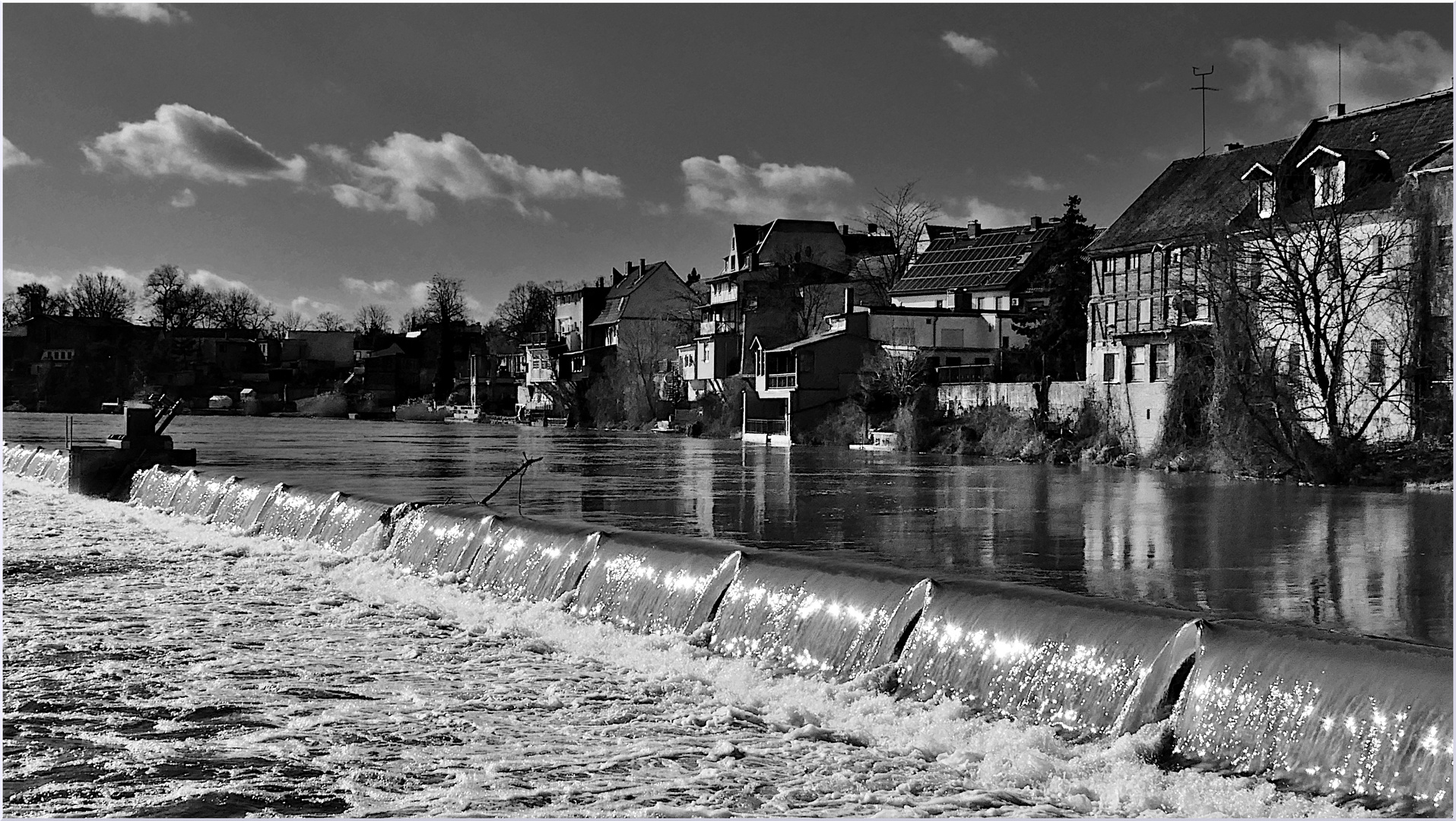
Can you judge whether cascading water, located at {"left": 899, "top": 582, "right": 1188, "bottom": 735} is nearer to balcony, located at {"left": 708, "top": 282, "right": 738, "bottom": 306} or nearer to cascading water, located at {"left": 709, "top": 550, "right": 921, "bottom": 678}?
cascading water, located at {"left": 709, "top": 550, "right": 921, "bottom": 678}

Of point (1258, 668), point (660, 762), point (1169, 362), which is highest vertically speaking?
point (1169, 362)

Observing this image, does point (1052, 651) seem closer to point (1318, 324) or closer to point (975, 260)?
point (1318, 324)

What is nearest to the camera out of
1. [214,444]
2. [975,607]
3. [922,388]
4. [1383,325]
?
[975,607]

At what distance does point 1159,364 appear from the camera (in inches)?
2023

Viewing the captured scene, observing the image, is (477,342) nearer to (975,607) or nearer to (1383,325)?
(1383,325)

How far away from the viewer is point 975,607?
10.1m

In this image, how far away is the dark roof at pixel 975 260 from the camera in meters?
73.0

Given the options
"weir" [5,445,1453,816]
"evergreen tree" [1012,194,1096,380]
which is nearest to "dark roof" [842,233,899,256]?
"evergreen tree" [1012,194,1096,380]

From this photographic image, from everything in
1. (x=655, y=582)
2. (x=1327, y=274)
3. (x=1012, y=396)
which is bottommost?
(x=655, y=582)

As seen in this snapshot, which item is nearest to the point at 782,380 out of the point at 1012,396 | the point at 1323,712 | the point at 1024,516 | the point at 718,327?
the point at 1012,396

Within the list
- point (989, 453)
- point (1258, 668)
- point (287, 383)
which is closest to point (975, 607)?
point (1258, 668)

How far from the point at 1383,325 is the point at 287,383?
123 m

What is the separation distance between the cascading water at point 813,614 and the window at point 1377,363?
30.7 m

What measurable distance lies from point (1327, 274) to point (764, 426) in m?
34.3
